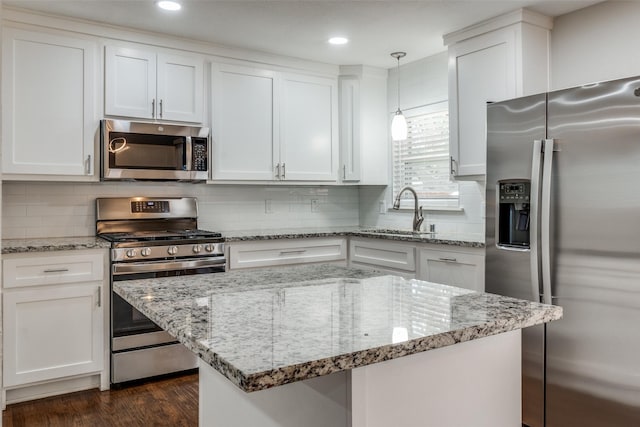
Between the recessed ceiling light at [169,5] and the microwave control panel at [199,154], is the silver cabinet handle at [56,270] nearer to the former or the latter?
the microwave control panel at [199,154]

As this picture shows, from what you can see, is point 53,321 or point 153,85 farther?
point 153,85

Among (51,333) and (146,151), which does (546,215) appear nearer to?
(146,151)

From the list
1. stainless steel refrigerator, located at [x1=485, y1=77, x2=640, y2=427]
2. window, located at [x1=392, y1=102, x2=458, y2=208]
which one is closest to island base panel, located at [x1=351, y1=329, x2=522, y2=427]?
stainless steel refrigerator, located at [x1=485, y1=77, x2=640, y2=427]

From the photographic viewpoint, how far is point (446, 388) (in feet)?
3.90

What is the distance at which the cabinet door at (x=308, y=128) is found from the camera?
4027 mm

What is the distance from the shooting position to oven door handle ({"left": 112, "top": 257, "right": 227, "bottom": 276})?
119 inches

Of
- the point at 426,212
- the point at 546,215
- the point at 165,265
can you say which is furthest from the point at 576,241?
the point at 165,265

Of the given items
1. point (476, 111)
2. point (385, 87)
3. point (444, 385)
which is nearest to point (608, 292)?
point (444, 385)

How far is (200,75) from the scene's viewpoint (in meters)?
3.64

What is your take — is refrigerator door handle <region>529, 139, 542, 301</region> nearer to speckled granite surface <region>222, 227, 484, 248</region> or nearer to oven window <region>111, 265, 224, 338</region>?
speckled granite surface <region>222, 227, 484, 248</region>

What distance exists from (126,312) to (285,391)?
7.30 ft

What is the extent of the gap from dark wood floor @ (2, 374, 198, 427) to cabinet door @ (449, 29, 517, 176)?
2.34 meters

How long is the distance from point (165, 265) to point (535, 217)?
2218 mm

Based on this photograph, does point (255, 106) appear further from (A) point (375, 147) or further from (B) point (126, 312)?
(B) point (126, 312)
